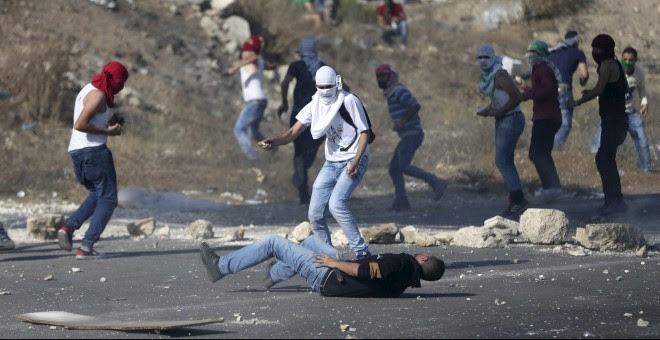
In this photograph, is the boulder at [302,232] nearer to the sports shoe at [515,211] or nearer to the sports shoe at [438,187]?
the sports shoe at [515,211]

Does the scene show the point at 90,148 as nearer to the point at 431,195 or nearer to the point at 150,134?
the point at 431,195

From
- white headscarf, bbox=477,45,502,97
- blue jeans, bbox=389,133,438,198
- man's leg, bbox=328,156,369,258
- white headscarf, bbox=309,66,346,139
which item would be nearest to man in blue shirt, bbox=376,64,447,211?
blue jeans, bbox=389,133,438,198

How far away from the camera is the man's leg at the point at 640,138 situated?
695 inches

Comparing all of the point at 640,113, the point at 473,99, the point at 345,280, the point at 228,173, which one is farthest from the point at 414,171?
the point at 473,99

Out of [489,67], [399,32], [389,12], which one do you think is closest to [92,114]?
[489,67]

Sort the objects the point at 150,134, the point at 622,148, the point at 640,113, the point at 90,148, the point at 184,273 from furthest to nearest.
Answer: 1. the point at 150,134
2. the point at 622,148
3. the point at 640,113
4. the point at 90,148
5. the point at 184,273

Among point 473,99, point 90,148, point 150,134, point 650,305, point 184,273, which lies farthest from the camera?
point 473,99

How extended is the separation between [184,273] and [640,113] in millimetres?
8981

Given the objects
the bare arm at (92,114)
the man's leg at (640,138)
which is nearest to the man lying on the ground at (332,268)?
the bare arm at (92,114)

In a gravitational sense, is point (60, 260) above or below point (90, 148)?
below

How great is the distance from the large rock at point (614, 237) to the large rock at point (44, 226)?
19.2ft

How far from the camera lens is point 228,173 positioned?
2061 centimetres

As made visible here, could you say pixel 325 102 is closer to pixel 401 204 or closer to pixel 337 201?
pixel 337 201

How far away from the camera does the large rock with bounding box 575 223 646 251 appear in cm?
1180
